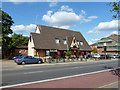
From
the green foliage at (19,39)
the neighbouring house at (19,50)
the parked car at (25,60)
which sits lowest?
the parked car at (25,60)

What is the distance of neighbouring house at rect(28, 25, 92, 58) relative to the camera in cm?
3095

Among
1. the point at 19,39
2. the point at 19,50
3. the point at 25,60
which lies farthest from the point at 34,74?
the point at 19,39

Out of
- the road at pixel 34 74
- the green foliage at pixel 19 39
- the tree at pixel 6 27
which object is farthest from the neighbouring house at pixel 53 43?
the green foliage at pixel 19 39

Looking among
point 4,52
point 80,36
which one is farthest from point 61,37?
point 4,52

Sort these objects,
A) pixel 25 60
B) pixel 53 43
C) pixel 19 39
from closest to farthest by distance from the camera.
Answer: pixel 25 60 < pixel 53 43 < pixel 19 39

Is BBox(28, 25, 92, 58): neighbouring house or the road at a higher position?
BBox(28, 25, 92, 58): neighbouring house

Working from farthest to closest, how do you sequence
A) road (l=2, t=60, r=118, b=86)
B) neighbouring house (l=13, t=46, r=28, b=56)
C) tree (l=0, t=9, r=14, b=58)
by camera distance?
neighbouring house (l=13, t=46, r=28, b=56) → tree (l=0, t=9, r=14, b=58) → road (l=2, t=60, r=118, b=86)

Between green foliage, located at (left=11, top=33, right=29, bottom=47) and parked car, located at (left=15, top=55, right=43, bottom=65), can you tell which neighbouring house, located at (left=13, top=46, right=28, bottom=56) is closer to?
green foliage, located at (left=11, top=33, right=29, bottom=47)

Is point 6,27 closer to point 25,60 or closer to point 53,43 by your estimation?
point 53,43

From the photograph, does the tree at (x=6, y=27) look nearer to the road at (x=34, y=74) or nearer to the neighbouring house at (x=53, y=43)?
the neighbouring house at (x=53, y=43)

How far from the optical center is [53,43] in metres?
34.1

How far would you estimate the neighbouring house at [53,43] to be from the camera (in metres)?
31.0

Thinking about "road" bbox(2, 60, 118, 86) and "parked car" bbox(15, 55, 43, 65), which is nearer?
"road" bbox(2, 60, 118, 86)

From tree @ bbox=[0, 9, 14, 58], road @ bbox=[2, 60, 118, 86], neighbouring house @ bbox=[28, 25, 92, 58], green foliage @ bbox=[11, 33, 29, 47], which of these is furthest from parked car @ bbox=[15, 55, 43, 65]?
green foliage @ bbox=[11, 33, 29, 47]
